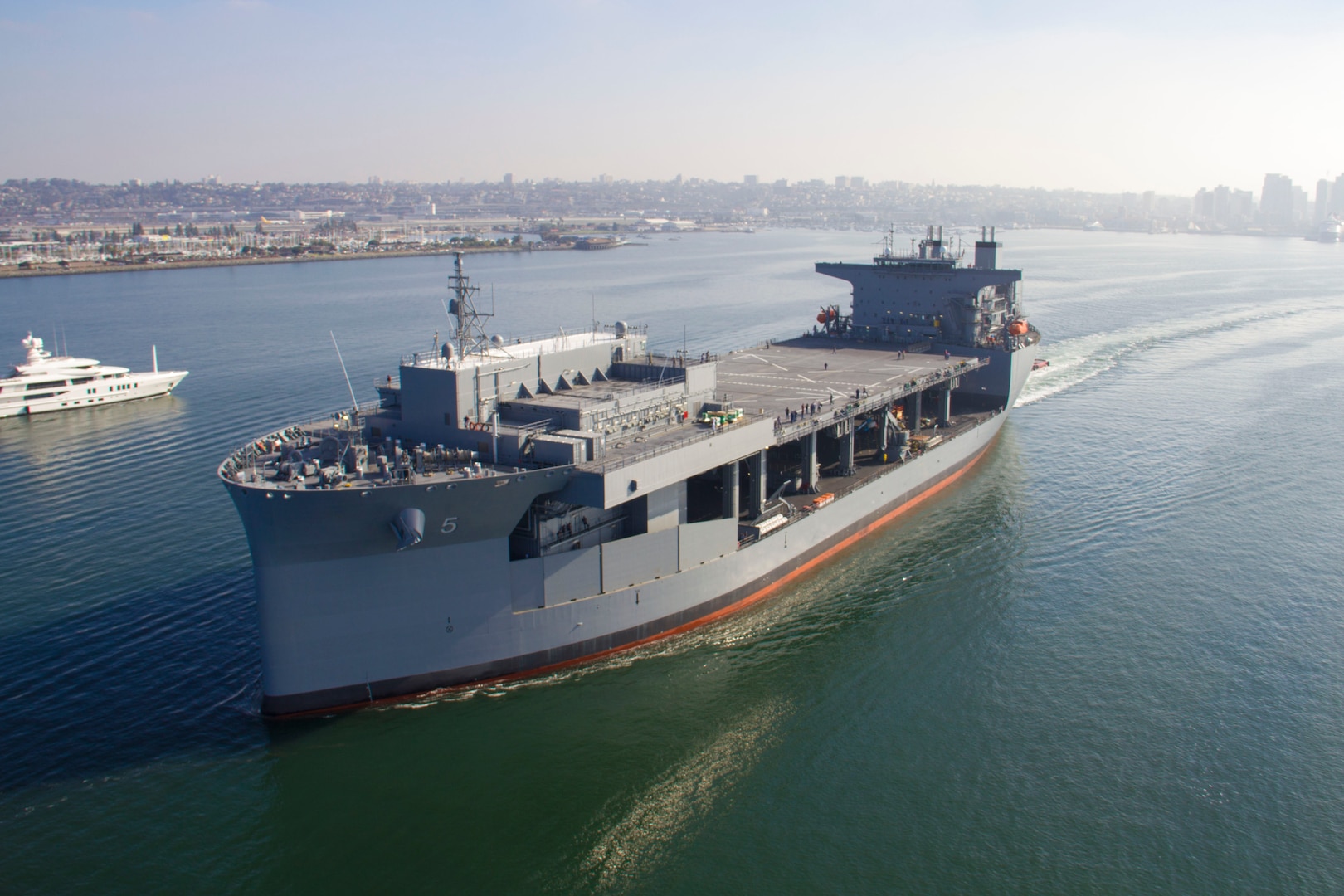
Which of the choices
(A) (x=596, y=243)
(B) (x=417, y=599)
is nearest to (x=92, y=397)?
(B) (x=417, y=599)

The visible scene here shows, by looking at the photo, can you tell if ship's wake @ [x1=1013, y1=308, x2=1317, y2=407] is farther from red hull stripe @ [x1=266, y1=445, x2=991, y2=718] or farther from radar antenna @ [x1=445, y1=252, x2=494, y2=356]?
radar antenna @ [x1=445, y1=252, x2=494, y2=356]

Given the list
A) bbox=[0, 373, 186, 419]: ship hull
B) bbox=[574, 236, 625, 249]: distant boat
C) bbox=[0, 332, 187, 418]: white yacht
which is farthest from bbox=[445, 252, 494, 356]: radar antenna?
bbox=[574, 236, 625, 249]: distant boat

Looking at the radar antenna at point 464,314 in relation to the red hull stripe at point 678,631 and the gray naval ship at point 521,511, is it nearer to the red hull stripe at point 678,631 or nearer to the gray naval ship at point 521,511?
the gray naval ship at point 521,511

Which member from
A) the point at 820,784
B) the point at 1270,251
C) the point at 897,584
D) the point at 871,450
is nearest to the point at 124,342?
the point at 871,450

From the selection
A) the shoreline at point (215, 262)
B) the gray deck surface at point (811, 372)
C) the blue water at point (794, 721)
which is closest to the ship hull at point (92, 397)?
the blue water at point (794, 721)

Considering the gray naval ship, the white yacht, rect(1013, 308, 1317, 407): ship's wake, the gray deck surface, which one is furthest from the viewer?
rect(1013, 308, 1317, 407): ship's wake

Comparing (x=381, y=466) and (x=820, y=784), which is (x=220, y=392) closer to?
(x=381, y=466)
